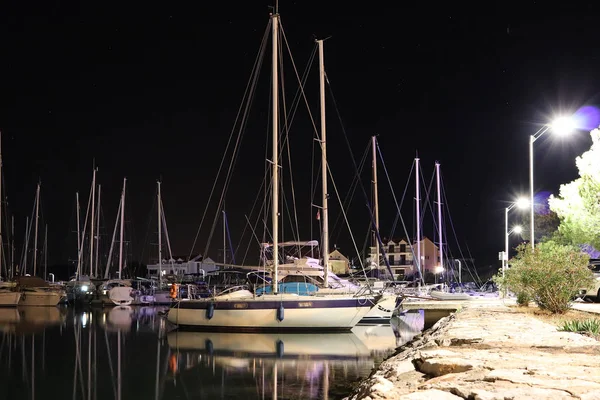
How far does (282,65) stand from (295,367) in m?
21.1

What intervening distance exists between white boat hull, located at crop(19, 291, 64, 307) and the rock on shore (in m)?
65.0

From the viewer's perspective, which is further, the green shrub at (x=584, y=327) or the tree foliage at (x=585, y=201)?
the tree foliage at (x=585, y=201)

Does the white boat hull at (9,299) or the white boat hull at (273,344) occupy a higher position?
the white boat hull at (273,344)

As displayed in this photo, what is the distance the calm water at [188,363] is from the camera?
744 inches

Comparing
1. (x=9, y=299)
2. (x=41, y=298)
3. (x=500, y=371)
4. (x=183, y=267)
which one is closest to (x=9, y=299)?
(x=9, y=299)

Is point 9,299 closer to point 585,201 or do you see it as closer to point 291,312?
point 291,312

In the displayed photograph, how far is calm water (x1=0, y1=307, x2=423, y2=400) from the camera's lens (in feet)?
62.0

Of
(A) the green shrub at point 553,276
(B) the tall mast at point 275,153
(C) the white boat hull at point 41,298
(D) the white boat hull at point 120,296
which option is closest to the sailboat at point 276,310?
(B) the tall mast at point 275,153

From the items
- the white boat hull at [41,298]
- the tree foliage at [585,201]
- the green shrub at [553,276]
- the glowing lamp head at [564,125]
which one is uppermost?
the glowing lamp head at [564,125]

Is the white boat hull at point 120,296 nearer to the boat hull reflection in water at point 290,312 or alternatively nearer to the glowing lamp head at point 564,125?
the boat hull reflection in water at point 290,312

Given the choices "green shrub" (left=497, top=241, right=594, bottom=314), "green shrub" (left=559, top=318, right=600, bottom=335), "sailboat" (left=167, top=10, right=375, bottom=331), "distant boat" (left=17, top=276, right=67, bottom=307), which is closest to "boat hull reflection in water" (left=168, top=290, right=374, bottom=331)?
"sailboat" (left=167, top=10, right=375, bottom=331)

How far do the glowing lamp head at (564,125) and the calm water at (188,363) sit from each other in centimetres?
1105

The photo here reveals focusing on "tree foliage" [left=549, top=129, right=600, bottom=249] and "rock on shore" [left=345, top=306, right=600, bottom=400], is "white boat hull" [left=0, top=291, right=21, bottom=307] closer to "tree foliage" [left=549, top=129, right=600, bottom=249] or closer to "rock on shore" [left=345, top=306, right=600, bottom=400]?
"tree foliage" [left=549, top=129, right=600, bottom=249]

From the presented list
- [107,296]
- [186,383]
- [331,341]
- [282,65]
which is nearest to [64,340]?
[331,341]
